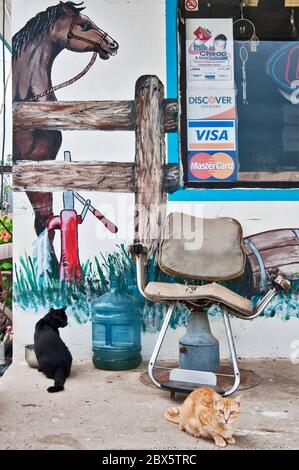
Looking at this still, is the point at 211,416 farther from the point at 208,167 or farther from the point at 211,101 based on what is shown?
the point at 211,101

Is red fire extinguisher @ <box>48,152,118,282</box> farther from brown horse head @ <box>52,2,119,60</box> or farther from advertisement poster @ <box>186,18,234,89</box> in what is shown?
advertisement poster @ <box>186,18,234,89</box>

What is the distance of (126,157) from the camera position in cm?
451

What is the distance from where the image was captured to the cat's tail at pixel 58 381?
3.55 m

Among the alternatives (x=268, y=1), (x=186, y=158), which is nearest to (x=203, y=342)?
(x=186, y=158)

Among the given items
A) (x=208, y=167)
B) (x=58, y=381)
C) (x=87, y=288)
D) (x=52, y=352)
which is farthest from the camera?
(x=208, y=167)

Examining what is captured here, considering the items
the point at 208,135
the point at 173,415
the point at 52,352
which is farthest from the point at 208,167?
the point at 173,415

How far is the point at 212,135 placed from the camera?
4582mm

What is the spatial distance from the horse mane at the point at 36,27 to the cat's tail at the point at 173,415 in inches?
123

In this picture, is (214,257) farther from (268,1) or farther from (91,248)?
(268,1)

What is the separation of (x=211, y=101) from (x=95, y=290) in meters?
1.85

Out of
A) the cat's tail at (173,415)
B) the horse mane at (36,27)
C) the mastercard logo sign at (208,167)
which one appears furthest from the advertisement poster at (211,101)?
the cat's tail at (173,415)

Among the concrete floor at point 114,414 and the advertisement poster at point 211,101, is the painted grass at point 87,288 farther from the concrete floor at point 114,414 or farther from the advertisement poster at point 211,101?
the advertisement poster at point 211,101
